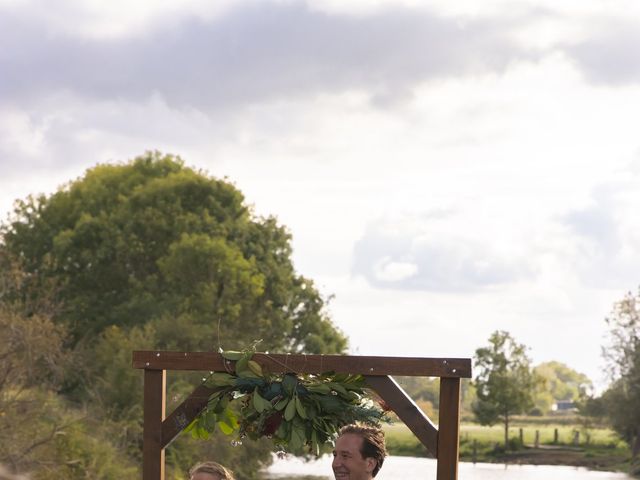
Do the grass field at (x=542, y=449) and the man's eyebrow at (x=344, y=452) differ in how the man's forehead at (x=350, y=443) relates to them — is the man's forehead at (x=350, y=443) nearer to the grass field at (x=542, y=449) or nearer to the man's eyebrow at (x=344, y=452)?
the man's eyebrow at (x=344, y=452)

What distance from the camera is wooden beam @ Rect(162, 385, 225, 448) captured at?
8672 mm

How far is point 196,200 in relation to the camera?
43.1 meters

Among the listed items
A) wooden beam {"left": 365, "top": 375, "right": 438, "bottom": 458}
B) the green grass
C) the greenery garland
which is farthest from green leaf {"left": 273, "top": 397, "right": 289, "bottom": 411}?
the green grass

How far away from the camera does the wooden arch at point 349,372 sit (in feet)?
→ 26.8

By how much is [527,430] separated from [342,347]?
40.8m

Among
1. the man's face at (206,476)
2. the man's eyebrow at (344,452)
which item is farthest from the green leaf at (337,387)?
the man's face at (206,476)

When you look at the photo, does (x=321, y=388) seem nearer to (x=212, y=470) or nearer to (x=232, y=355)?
(x=232, y=355)

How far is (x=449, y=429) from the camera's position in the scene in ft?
26.9

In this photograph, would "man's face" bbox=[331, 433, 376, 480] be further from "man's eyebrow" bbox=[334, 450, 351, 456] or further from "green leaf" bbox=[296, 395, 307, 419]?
"green leaf" bbox=[296, 395, 307, 419]

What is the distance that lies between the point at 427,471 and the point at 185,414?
151 feet

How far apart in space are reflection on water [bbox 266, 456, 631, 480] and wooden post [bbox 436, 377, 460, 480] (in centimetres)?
3686

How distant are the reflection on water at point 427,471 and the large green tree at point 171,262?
24.0ft

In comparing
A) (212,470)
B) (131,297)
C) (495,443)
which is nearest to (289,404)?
(212,470)

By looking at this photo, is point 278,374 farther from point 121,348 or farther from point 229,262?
point 229,262
